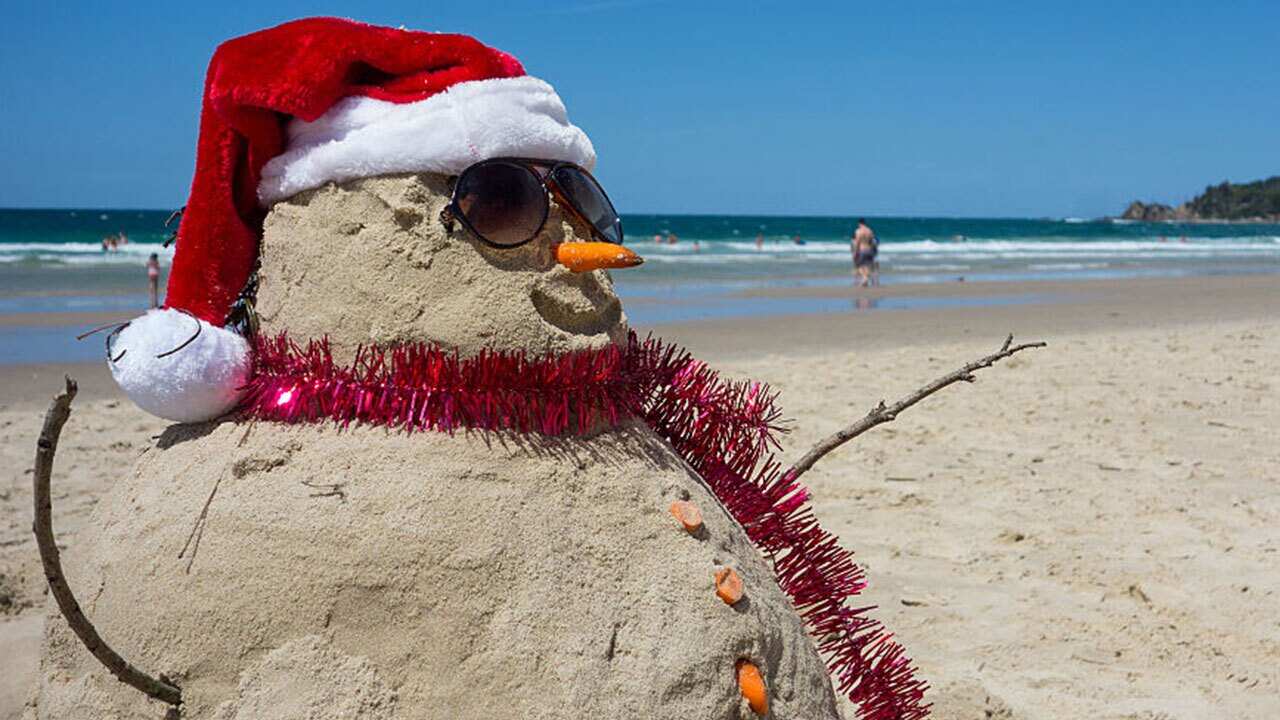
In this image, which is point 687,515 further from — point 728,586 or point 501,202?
point 501,202

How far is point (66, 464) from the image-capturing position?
6102 millimetres

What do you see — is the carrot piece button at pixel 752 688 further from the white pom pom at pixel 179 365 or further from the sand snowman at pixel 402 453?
the white pom pom at pixel 179 365

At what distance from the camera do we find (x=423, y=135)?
6.41 ft

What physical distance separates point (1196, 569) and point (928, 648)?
1.35 metres

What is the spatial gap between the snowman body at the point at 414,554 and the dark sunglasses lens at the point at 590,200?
50 mm

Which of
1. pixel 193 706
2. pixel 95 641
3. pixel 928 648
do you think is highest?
pixel 95 641

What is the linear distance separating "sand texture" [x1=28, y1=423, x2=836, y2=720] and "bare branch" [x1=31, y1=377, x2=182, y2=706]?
0.14 feet

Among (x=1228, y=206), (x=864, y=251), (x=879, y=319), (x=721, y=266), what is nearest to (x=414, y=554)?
(x=879, y=319)

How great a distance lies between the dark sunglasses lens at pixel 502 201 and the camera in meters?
1.95

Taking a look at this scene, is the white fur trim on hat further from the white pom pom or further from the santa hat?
the white pom pom

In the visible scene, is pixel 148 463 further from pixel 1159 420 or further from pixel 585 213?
pixel 1159 420

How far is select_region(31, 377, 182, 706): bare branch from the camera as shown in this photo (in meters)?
1.58

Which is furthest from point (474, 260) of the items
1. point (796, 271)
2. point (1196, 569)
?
point (796, 271)

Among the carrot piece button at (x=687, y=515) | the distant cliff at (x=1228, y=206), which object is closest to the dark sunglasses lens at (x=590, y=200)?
the carrot piece button at (x=687, y=515)
